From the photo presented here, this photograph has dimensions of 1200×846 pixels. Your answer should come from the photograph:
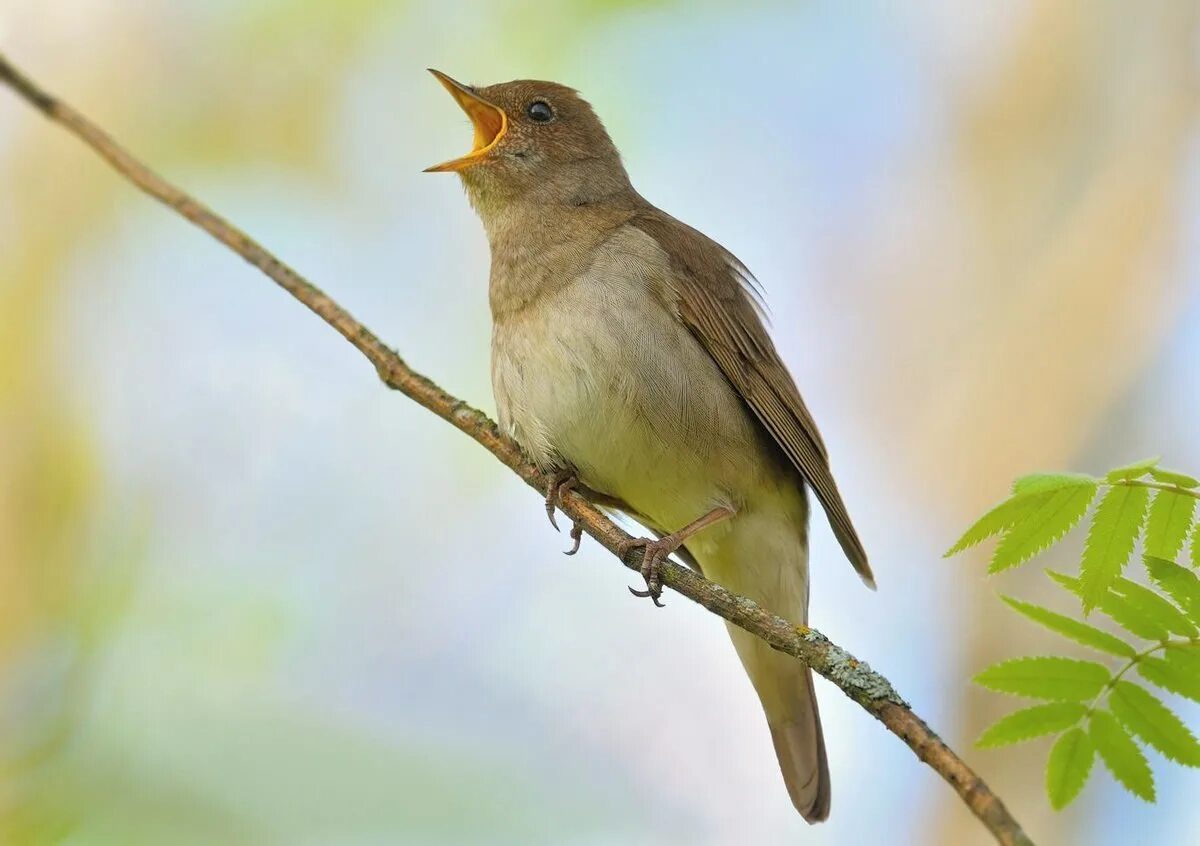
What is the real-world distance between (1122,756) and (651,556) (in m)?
1.90

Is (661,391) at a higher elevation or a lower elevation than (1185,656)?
higher

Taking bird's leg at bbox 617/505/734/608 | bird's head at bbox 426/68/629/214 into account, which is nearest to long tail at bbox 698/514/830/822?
bird's leg at bbox 617/505/734/608

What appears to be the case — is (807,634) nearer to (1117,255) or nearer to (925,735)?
(925,735)

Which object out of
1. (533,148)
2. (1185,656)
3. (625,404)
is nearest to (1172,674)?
(1185,656)

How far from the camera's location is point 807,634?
3.29 metres

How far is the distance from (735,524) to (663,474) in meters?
0.51

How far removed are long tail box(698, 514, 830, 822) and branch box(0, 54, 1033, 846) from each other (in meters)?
1.18

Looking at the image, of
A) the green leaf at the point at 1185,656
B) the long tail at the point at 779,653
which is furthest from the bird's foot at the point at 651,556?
the green leaf at the point at 1185,656

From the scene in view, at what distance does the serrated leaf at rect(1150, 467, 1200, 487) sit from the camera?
2.91 metres

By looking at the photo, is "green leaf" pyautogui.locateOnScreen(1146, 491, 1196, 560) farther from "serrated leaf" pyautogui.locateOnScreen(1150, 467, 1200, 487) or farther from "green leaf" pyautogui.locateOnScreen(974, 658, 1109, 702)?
"green leaf" pyautogui.locateOnScreen(974, 658, 1109, 702)

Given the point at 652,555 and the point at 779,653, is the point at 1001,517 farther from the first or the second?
the point at 779,653

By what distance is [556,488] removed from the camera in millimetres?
5043

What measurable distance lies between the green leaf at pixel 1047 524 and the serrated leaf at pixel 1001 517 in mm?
16

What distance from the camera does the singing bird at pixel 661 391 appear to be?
201 inches
